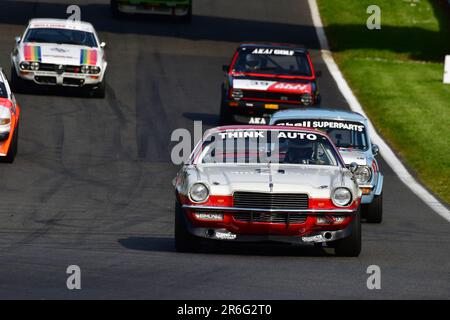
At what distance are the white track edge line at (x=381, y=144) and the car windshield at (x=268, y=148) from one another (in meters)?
4.24

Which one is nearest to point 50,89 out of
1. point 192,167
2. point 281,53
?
point 281,53

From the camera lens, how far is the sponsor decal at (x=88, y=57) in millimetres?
27953

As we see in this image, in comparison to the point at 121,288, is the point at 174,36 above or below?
below

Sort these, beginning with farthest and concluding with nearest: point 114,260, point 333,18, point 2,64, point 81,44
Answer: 1. point 333,18
2. point 2,64
3. point 81,44
4. point 114,260

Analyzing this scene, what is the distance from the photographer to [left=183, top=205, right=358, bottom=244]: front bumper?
13078 mm

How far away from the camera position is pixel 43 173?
21.1m

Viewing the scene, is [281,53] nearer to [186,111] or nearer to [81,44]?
[186,111]

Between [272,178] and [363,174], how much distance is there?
14.6 feet

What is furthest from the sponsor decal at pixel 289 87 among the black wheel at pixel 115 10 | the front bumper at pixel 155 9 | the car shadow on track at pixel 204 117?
the black wheel at pixel 115 10

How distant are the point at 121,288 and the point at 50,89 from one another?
63.1 ft

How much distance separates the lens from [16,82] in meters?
28.3

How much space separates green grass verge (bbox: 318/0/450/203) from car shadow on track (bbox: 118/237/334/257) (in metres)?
6.64

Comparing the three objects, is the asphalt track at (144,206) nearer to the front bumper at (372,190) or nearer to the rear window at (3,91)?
the front bumper at (372,190)

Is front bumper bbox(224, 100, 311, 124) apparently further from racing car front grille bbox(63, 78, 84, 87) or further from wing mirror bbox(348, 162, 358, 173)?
wing mirror bbox(348, 162, 358, 173)
